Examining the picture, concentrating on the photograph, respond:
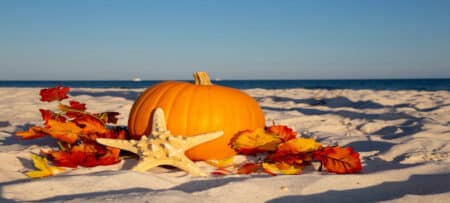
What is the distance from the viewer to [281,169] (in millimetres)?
2182

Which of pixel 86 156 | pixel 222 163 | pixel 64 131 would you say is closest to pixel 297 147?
pixel 222 163

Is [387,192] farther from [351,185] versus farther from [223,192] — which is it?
[223,192]

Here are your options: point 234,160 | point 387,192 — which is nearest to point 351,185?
point 387,192

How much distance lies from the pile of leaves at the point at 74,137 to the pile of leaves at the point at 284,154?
0.73 meters

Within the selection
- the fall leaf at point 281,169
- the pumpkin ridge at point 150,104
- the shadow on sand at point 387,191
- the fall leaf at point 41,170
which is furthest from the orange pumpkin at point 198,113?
the shadow on sand at point 387,191

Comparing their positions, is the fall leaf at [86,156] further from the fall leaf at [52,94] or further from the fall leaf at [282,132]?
the fall leaf at [282,132]

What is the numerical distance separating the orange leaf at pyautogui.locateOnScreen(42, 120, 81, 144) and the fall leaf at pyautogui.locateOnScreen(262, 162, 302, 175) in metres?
1.24

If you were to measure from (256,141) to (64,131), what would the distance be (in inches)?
48.6

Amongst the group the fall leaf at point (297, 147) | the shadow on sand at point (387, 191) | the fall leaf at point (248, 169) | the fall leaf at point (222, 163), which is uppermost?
the fall leaf at point (297, 147)

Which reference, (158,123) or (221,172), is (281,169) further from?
(158,123)

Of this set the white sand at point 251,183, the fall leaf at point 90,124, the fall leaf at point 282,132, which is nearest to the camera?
the white sand at point 251,183

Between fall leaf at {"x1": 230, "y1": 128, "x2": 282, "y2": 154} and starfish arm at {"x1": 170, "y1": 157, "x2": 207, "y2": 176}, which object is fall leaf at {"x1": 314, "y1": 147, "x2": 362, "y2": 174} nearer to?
fall leaf at {"x1": 230, "y1": 128, "x2": 282, "y2": 154}

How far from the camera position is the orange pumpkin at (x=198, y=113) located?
2506mm

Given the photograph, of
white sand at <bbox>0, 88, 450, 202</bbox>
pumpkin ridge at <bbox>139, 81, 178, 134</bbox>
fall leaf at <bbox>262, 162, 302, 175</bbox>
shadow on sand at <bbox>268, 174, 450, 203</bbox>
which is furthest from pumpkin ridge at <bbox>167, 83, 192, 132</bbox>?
shadow on sand at <bbox>268, 174, 450, 203</bbox>
